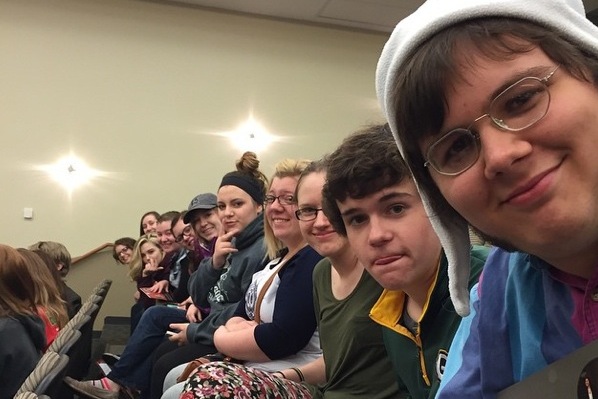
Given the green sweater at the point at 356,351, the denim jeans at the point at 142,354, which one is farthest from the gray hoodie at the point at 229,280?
the green sweater at the point at 356,351

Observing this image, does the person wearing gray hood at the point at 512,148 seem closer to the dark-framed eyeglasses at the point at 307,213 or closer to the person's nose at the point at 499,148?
the person's nose at the point at 499,148

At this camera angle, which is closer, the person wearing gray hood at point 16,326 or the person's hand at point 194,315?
the person wearing gray hood at point 16,326

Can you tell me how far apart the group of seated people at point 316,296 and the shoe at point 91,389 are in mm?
18

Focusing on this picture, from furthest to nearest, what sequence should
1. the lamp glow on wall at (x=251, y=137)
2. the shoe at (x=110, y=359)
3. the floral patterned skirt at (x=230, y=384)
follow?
the lamp glow on wall at (x=251, y=137)
the shoe at (x=110, y=359)
the floral patterned skirt at (x=230, y=384)

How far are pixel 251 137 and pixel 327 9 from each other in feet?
5.95

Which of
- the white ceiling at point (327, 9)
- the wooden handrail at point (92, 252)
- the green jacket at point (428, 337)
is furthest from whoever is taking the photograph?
the white ceiling at point (327, 9)

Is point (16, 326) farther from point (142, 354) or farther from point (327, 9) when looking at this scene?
point (327, 9)

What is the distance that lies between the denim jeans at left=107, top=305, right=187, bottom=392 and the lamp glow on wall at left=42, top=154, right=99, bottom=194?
3.61 metres

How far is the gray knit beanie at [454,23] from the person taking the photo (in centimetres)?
68

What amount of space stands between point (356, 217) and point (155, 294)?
3.24m

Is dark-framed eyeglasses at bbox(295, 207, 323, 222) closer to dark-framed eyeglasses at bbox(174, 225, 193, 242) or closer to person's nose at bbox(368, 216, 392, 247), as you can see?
person's nose at bbox(368, 216, 392, 247)

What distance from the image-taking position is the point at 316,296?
1.78m

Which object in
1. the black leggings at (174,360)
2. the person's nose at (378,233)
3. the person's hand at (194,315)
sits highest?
the person's nose at (378,233)

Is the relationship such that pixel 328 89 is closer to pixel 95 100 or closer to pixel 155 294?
pixel 95 100
